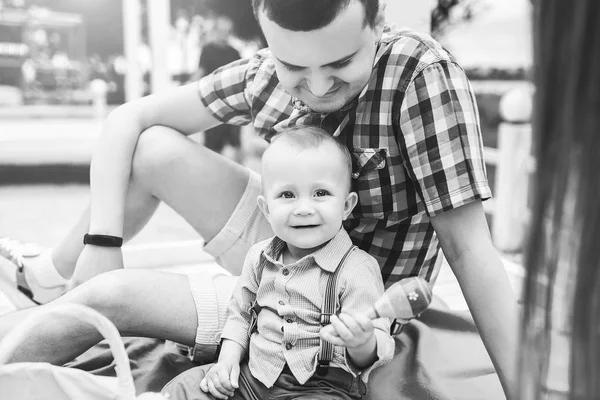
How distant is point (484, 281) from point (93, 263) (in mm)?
672

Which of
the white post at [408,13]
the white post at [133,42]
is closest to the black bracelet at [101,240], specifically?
the white post at [408,13]

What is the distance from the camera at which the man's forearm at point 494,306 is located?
82 cm

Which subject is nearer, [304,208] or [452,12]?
[304,208]

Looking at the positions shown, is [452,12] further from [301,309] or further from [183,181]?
[301,309]

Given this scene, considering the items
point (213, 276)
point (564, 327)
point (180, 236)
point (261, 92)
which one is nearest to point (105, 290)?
point (213, 276)

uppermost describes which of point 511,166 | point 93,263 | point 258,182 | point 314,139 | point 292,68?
point 292,68

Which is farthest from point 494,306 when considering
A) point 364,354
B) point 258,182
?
point 258,182

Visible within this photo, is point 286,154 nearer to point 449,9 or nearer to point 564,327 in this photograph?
point 564,327

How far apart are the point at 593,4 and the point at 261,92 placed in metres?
0.78

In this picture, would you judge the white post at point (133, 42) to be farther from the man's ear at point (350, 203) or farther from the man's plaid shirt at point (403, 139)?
the man's ear at point (350, 203)

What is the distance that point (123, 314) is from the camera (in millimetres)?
959

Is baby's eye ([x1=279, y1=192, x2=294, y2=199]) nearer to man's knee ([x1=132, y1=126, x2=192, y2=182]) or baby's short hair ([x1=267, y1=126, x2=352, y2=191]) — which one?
baby's short hair ([x1=267, y1=126, x2=352, y2=191])

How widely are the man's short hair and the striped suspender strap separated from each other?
347 millimetres

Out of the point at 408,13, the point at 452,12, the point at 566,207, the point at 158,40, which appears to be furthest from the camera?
the point at 452,12
